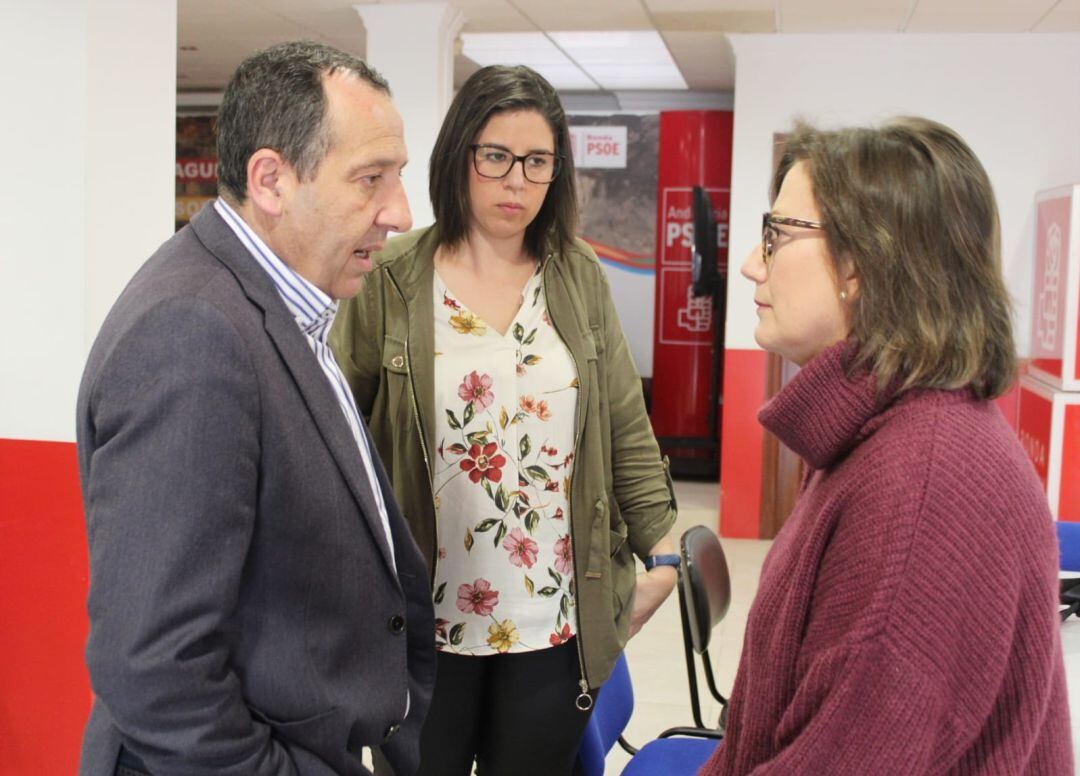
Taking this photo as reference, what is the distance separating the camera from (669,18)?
5.89 metres

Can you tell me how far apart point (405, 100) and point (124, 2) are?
3.24 meters

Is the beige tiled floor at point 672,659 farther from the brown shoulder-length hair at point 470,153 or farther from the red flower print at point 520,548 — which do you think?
the brown shoulder-length hair at point 470,153

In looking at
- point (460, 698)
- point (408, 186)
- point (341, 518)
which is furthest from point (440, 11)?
point (341, 518)

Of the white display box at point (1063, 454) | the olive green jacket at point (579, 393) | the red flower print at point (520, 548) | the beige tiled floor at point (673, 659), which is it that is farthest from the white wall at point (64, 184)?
the white display box at point (1063, 454)

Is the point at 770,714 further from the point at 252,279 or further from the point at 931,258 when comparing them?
the point at 252,279

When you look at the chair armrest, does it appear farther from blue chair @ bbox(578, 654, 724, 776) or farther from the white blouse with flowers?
the white blouse with flowers

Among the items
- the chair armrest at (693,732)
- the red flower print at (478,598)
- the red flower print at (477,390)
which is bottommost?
the chair armrest at (693,732)

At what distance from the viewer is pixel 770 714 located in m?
1.18

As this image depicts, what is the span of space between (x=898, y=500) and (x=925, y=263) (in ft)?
0.83

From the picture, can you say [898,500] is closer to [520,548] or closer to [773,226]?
[773,226]

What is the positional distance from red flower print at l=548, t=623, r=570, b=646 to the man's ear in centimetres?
93

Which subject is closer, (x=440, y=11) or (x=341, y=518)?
(x=341, y=518)

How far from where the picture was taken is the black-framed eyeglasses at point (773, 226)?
1205 mm

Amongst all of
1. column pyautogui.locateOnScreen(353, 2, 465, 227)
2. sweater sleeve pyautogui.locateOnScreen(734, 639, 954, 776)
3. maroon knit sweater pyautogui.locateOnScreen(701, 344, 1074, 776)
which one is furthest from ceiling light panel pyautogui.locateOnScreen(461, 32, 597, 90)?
sweater sleeve pyautogui.locateOnScreen(734, 639, 954, 776)
